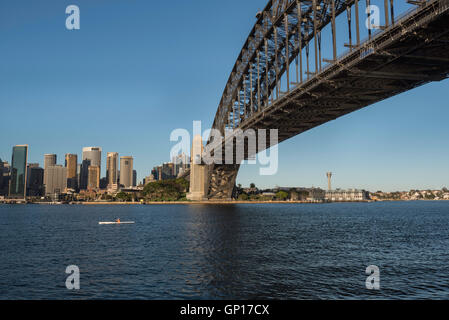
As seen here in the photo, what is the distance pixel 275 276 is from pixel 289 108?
30.9 meters

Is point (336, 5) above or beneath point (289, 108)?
above

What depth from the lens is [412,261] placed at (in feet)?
82.0

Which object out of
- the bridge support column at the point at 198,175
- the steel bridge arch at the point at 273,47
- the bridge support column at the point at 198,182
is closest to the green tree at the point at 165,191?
the bridge support column at the point at 198,182

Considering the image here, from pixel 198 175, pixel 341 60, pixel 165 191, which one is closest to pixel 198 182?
pixel 198 175

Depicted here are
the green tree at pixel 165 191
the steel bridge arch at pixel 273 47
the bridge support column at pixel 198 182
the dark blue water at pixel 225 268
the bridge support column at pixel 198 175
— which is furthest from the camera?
the green tree at pixel 165 191

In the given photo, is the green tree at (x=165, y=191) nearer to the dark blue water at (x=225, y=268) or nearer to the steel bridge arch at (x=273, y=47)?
the steel bridge arch at (x=273, y=47)

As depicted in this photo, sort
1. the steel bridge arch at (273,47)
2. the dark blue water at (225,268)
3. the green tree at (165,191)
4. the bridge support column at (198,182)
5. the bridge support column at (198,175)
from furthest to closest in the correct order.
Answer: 1. the green tree at (165,191)
2. the bridge support column at (198,182)
3. the bridge support column at (198,175)
4. the steel bridge arch at (273,47)
5. the dark blue water at (225,268)

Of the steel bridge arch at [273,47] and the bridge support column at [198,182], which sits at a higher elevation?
the steel bridge arch at [273,47]

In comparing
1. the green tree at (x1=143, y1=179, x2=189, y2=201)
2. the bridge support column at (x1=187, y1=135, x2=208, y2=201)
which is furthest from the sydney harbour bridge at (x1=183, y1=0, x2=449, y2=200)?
the green tree at (x1=143, y1=179, x2=189, y2=201)

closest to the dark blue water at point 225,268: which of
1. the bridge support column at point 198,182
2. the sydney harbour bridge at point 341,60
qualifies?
the sydney harbour bridge at point 341,60

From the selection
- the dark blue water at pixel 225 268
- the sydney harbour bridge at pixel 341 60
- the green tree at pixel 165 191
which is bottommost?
the dark blue water at pixel 225 268

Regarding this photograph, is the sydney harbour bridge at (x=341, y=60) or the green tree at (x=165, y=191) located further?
the green tree at (x=165, y=191)
